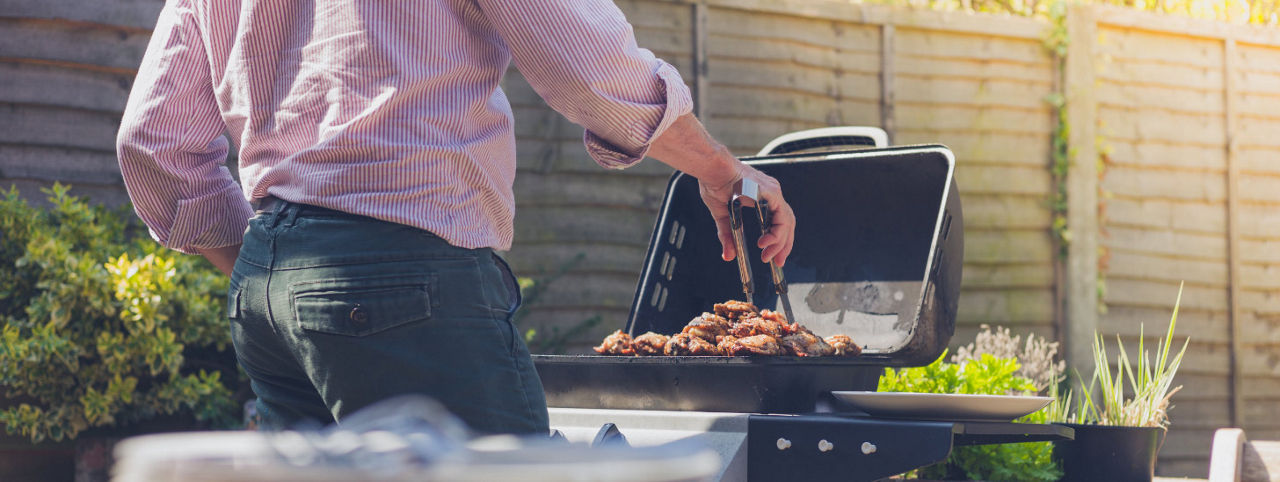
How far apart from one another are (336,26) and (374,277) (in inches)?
11.9

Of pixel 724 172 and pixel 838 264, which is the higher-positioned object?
pixel 724 172

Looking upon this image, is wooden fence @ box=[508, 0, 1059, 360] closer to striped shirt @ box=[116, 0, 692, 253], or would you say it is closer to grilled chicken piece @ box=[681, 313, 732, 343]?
grilled chicken piece @ box=[681, 313, 732, 343]

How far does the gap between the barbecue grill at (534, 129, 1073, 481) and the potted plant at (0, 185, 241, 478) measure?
5.14 ft

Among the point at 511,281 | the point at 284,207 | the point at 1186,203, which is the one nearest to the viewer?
the point at 284,207

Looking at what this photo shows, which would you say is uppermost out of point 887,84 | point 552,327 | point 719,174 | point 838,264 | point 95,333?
point 887,84

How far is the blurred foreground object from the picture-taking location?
0.47m

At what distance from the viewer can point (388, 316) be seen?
1082mm

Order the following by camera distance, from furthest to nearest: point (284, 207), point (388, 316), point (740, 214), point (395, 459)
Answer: point (740, 214)
point (284, 207)
point (388, 316)
point (395, 459)

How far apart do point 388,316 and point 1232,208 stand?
5354 mm

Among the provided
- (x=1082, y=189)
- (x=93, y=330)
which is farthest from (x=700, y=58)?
(x=93, y=330)

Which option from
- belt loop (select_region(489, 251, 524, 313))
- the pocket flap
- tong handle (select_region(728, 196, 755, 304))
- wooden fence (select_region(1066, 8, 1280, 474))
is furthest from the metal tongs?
wooden fence (select_region(1066, 8, 1280, 474))

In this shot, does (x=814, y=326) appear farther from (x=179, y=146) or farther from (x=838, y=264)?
(x=179, y=146)

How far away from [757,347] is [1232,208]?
4.45 m

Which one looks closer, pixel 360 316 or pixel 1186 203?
pixel 360 316
